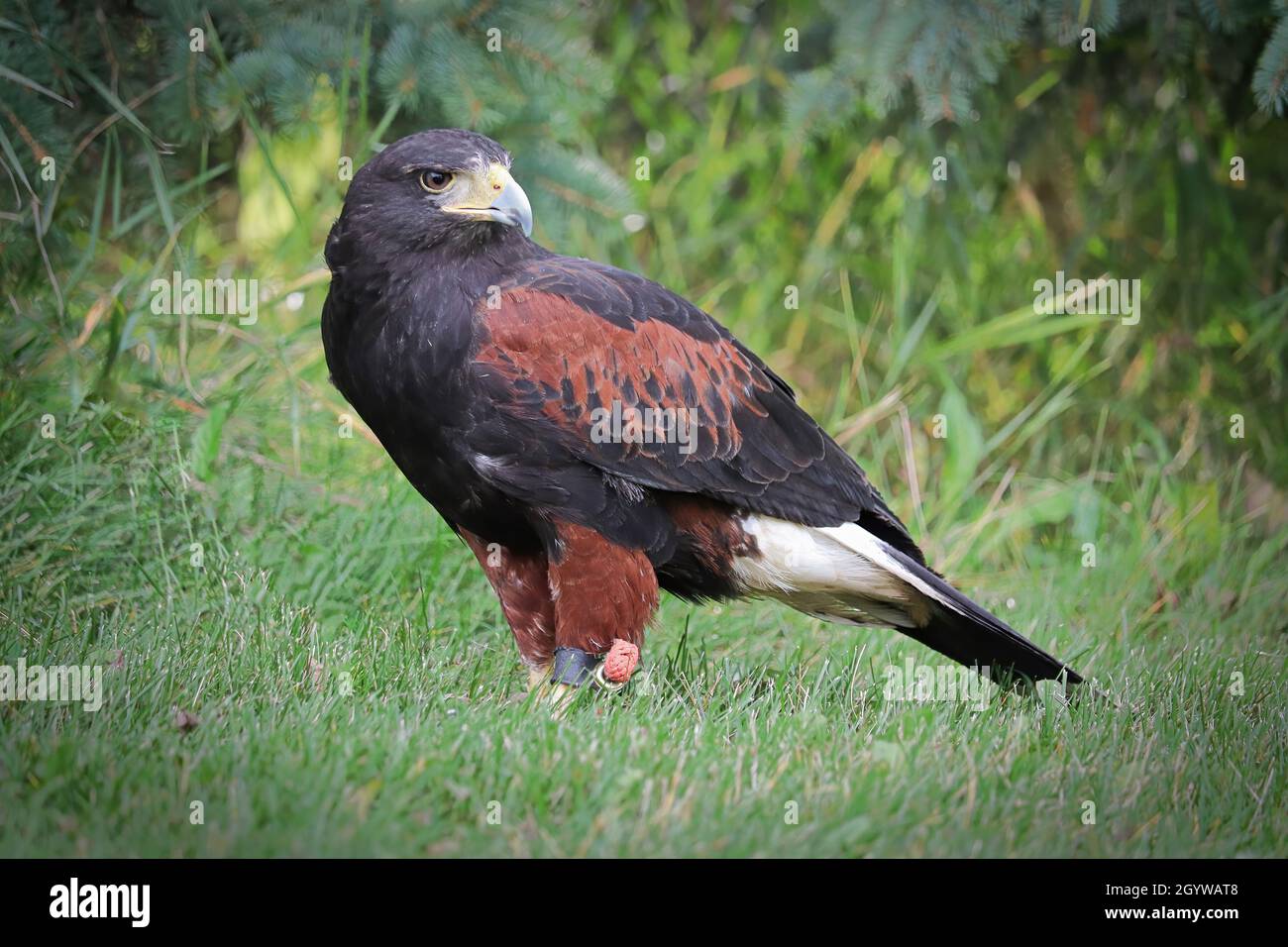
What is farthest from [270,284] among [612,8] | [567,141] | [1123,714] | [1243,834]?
[1243,834]

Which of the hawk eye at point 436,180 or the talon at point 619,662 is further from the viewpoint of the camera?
the talon at point 619,662

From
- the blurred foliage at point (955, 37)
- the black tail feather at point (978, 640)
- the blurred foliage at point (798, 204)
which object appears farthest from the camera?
the blurred foliage at point (955, 37)

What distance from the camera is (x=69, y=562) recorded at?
4.73 meters

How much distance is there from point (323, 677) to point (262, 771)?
82 centimetres

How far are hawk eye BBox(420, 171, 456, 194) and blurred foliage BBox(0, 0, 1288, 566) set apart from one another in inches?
57.7

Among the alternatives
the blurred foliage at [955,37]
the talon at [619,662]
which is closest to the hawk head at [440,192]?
the talon at [619,662]

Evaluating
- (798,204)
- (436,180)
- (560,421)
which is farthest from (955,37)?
(560,421)

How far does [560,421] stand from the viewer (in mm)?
4047

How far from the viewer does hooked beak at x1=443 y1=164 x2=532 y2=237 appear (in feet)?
13.3

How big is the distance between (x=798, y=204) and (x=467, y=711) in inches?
183

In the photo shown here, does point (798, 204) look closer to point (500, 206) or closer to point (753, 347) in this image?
point (753, 347)

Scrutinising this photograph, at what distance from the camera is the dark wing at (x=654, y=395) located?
4023 mm

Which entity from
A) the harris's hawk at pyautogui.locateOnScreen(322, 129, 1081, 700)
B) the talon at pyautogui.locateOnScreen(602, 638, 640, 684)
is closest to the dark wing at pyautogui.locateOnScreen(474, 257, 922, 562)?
the harris's hawk at pyautogui.locateOnScreen(322, 129, 1081, 700)

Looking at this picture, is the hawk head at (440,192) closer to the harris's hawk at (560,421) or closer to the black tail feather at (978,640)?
the harris's hawk at (560,421)
